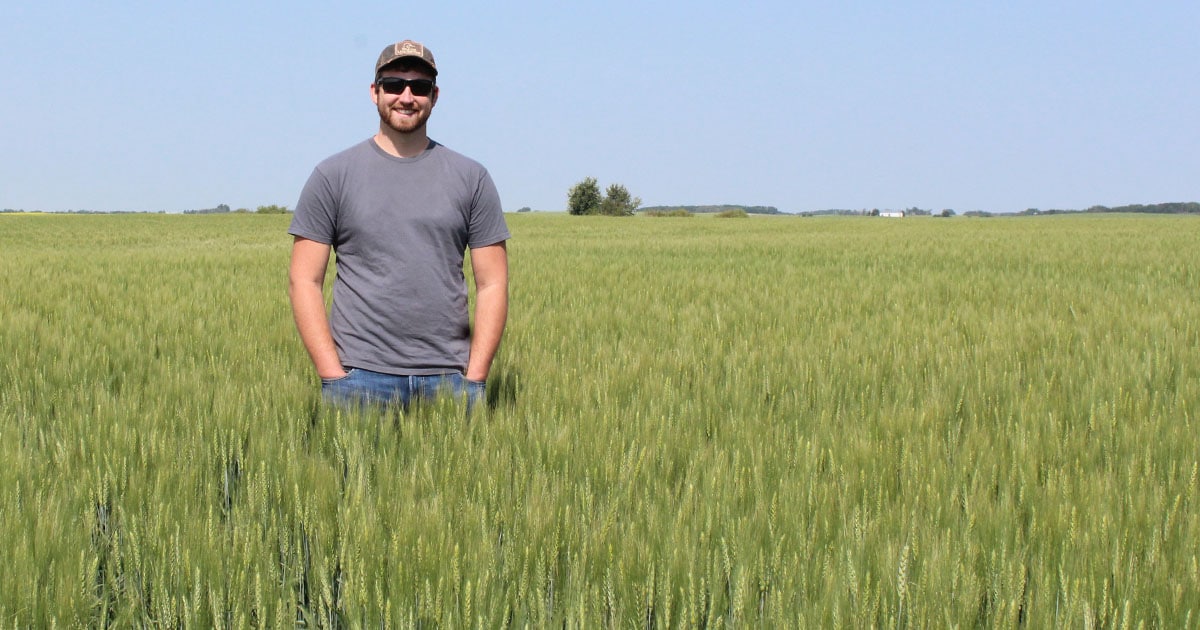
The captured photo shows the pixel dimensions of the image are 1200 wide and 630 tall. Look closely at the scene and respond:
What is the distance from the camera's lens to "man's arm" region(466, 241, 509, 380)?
3.03 m

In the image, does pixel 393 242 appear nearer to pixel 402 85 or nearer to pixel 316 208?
pixel 316 208

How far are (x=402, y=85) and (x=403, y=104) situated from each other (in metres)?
0.06

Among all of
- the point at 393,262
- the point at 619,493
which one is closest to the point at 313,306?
the point at 393,262

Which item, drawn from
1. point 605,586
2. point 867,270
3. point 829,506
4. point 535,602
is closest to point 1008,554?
point 829,506

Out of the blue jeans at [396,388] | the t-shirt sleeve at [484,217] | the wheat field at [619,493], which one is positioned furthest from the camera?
the t-shirt sleeve at [484,217]

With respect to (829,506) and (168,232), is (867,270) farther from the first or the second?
(168,232)

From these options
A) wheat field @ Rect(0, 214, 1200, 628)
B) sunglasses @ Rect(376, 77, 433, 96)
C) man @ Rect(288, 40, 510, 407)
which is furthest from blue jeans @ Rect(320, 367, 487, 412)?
sunglasses @ Rect(376, 77, 433, 96)

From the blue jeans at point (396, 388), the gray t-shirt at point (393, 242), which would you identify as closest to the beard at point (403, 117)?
the gray t-shirt at point (393, 242)

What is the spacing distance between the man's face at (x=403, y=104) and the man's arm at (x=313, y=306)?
0.49 m

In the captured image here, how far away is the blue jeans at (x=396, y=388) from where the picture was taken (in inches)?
115

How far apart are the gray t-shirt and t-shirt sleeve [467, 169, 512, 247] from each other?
0.01 m

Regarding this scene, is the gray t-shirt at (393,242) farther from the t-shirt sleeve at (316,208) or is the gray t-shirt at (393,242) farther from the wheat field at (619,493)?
the wheat field at (619,493)

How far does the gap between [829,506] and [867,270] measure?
32.1 ft

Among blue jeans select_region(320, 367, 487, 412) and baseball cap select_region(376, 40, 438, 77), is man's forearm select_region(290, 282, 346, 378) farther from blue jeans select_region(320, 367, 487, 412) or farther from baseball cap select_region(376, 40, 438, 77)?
baseball cap select_region(376, 40, 438, 77)
